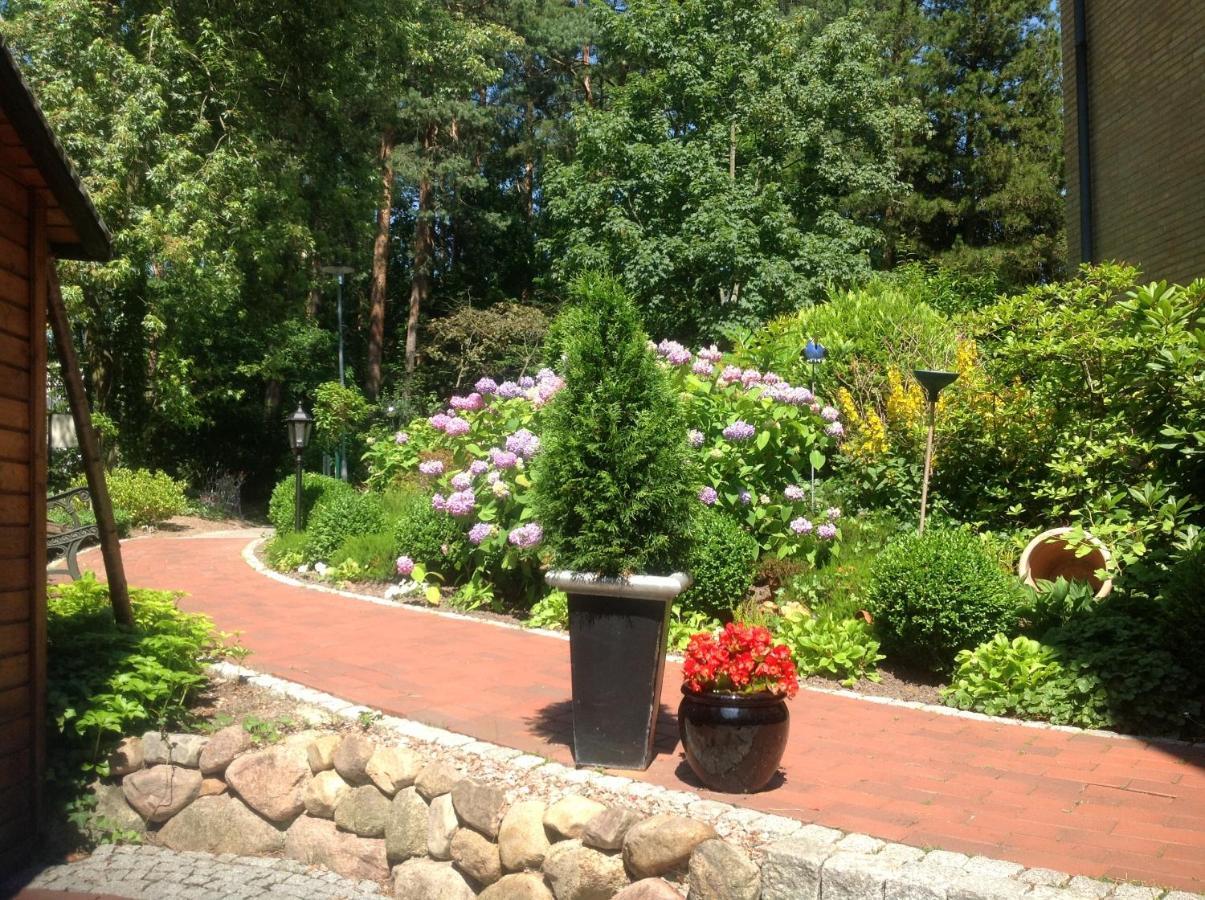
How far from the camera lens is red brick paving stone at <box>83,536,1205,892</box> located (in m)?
3.69

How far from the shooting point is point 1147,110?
9633 millimetres

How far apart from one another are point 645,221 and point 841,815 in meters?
16.8

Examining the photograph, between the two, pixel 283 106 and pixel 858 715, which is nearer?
pixel 858 715

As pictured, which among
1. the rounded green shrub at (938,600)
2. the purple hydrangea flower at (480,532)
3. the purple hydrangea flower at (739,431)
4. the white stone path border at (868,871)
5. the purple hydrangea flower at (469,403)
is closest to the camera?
the white stone path border at (868,871)

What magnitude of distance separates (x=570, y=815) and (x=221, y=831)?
6.53ft

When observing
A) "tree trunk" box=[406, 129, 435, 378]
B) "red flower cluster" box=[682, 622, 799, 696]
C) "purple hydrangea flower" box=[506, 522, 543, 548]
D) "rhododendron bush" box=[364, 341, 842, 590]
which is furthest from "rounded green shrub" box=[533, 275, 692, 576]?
"tree trunk" box=[406, 129, 435, 378]

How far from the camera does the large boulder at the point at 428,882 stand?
4109 millimetres

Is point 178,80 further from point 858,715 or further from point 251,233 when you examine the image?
point 858,715

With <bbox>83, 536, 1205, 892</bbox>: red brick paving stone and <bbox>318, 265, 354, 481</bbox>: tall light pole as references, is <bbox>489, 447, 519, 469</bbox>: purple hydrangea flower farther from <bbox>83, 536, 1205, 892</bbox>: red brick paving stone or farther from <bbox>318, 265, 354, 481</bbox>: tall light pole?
<bbox>318, 265, 354, 481</bbox>: tall light pole

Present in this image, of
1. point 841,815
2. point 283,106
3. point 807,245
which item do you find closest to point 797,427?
point 841,815

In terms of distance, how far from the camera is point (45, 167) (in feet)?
14.5

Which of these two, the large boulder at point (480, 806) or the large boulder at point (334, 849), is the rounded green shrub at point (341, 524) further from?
the large boulder at point (480, 806)

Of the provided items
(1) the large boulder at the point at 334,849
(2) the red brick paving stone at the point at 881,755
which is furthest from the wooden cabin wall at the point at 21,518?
(2) the red brick paving stone at the point at 881,755

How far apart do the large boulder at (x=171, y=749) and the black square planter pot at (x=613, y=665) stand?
1.86 metres
